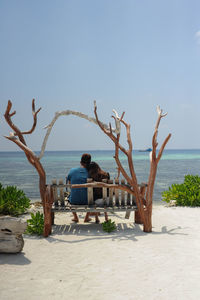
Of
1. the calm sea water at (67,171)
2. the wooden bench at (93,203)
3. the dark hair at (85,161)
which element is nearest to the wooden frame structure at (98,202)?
the wooden bench at (93,203)

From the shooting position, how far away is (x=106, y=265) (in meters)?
4.77

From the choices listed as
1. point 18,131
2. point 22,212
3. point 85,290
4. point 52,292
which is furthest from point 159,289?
point 22,212

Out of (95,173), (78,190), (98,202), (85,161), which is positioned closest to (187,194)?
(98,202)

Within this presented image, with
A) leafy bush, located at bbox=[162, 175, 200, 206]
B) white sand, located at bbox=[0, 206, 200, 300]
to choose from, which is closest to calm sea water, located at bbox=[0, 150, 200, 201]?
leafy bush, located at bbox=[162, 175, 200, 206]

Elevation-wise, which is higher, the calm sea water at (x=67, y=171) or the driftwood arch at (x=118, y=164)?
the driftwood arch at (x=118, y=164)

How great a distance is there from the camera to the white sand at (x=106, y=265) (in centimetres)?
386

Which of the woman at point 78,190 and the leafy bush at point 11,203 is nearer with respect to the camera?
the woman at point 78,190

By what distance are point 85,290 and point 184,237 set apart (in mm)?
3232

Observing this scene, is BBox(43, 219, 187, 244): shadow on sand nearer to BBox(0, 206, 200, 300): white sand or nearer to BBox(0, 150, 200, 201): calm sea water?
BBox(0, 206, 200, 300): white sand

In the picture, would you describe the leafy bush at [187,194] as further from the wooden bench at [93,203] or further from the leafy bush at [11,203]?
the leafy bush at [11,203]

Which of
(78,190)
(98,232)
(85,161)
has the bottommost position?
(98,232)

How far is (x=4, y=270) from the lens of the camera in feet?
14.9

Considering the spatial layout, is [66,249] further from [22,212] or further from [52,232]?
[22,212]

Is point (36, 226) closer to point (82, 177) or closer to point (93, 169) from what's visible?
point (82, 177)
